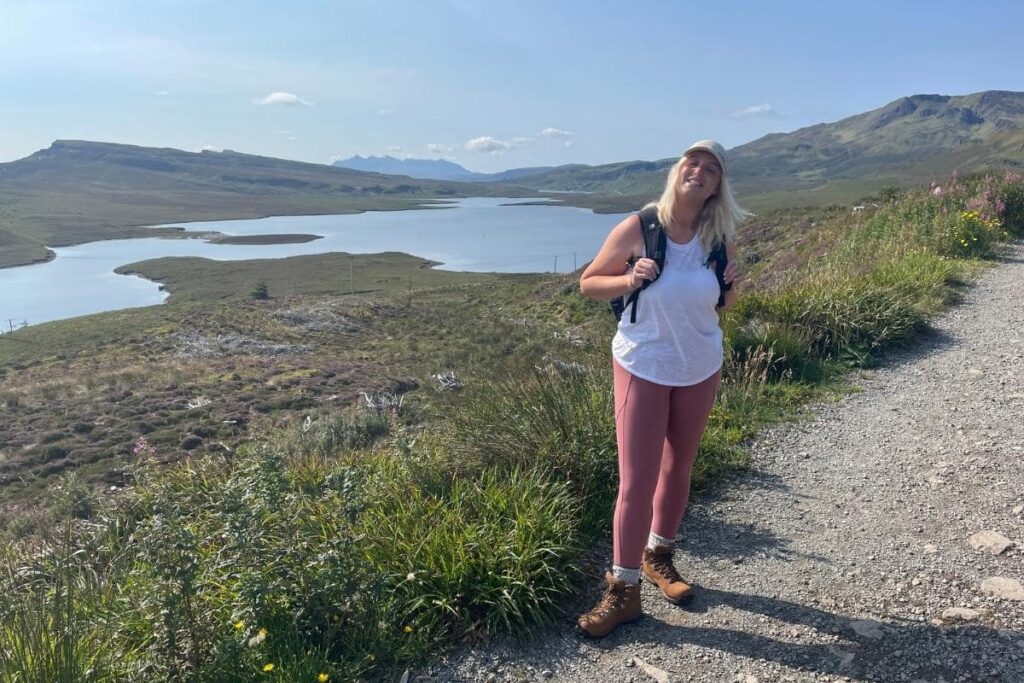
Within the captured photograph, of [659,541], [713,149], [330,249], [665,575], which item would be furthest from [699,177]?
[330,249]

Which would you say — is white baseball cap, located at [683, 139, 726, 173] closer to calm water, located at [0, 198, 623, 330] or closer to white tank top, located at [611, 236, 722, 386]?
white tank top, located at [611, 236, 722, 386]

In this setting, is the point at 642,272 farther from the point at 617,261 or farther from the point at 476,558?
the point at 476,558

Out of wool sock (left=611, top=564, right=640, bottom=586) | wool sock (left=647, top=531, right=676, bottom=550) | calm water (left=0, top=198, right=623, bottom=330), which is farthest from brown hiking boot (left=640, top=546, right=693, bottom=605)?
calm water (left=0, top=198, right=623, bottom=330)

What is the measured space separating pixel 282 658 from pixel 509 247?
90.5m

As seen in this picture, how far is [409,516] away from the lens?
338cm

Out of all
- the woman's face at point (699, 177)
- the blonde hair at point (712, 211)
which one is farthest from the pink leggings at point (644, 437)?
the woman's face at point (699, 177)

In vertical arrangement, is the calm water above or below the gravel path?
below

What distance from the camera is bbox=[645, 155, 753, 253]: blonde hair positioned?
274 centimetres

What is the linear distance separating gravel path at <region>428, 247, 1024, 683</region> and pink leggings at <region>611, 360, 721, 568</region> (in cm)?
44

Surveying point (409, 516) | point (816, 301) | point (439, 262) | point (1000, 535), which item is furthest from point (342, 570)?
point (439, 262)

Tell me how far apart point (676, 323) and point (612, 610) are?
118cm

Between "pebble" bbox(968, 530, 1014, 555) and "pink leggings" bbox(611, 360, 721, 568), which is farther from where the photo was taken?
"pebble" bbox(968, 530, 1014, 555)

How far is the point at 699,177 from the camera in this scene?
2.70 m

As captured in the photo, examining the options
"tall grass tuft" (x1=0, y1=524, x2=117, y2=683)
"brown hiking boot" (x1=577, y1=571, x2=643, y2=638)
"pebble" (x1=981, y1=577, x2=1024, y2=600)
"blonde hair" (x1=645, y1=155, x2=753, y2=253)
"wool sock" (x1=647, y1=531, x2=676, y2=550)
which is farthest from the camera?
"wool sock" (x1=647, y1=531, x2=676, y2=550)
